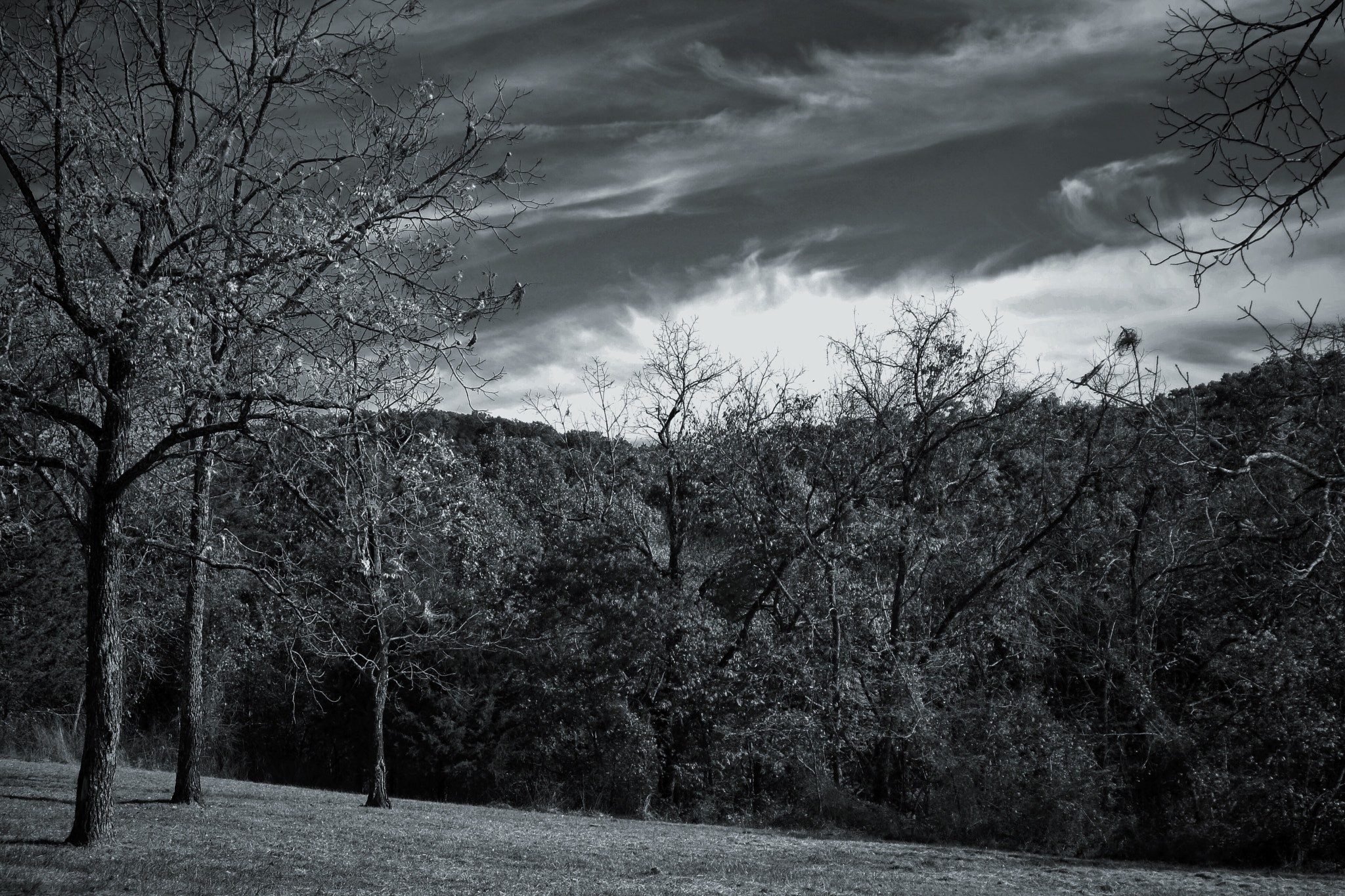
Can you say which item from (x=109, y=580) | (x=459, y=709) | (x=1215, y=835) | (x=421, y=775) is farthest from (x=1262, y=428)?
(x=421, y=775)

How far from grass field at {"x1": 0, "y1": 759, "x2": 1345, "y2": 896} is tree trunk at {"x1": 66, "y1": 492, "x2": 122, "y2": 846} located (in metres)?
0.39

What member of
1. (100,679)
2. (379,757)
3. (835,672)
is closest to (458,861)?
(100,679)

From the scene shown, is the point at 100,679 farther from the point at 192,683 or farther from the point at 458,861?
the point at 192,683

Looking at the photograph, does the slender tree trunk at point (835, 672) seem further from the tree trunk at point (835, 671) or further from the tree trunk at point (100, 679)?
the tree trunk at point (100, 679)

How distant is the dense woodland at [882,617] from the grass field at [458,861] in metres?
2.40

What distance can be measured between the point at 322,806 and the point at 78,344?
10017mm

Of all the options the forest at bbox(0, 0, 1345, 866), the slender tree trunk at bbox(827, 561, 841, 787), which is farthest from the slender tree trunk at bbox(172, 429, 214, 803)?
the slender tree trunk at bbox(827, 561, 841, 787)

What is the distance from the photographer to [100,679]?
9.95 metres

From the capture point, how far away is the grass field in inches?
343

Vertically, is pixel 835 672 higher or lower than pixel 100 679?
lower

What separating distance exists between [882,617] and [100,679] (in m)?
16.0

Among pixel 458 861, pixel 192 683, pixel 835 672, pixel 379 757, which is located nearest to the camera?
pixel 458 861

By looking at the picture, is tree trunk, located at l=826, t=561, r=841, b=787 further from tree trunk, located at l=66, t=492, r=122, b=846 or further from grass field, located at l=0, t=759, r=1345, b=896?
tree trunk, located at l=66, t=492, r=122, b=846

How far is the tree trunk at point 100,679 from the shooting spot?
980cm
